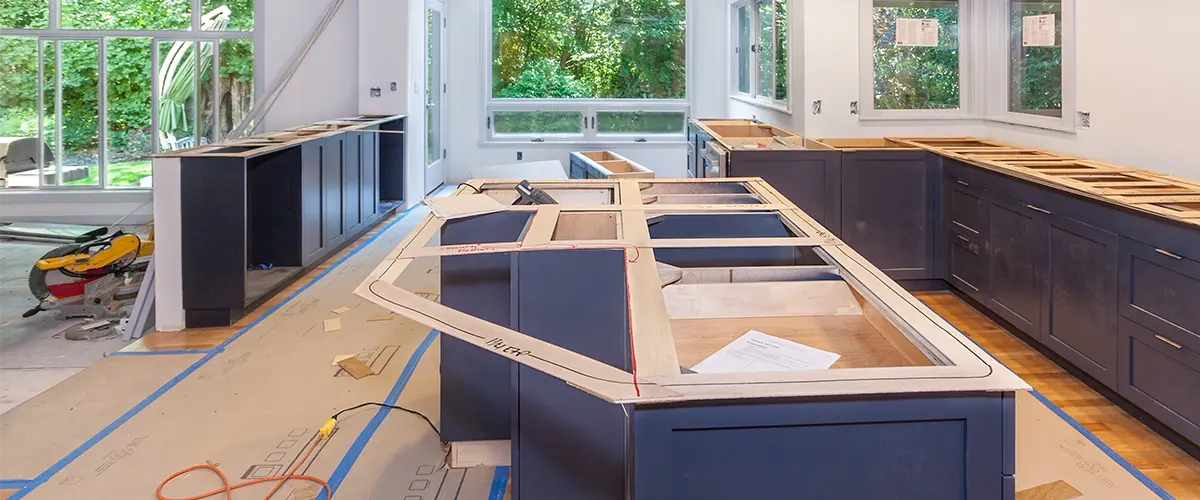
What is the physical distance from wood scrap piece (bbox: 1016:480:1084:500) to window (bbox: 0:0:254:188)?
8124 millimetres

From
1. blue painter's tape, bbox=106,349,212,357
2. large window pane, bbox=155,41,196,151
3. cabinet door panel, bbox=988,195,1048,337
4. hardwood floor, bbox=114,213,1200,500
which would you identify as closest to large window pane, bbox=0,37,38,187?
large window pane, bbox=155,41,196,151

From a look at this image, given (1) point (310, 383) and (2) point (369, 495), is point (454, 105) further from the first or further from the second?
(2) point (369, 495)

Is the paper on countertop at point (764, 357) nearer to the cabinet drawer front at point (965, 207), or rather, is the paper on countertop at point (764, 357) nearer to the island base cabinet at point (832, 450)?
the island base cabinet at point (832, 450)

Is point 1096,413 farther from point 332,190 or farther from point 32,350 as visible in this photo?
point 32,350

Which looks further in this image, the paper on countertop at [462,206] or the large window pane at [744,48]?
the large window pane at [744,48]

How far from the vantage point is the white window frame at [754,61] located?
21.1 feet

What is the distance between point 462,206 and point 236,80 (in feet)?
23.1

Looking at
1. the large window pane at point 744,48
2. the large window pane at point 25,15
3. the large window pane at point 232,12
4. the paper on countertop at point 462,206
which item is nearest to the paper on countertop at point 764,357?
the paper on countertop at point 462,206

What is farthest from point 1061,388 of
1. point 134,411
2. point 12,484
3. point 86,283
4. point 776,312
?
point 86,283

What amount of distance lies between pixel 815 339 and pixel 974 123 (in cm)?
461

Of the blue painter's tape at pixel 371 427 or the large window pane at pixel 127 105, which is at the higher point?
the large window pane at pixel 127 105

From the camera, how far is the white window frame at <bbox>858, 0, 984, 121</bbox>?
5805 millimetres

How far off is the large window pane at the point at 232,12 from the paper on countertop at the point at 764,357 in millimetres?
8227

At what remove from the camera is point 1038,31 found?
16.6ft
